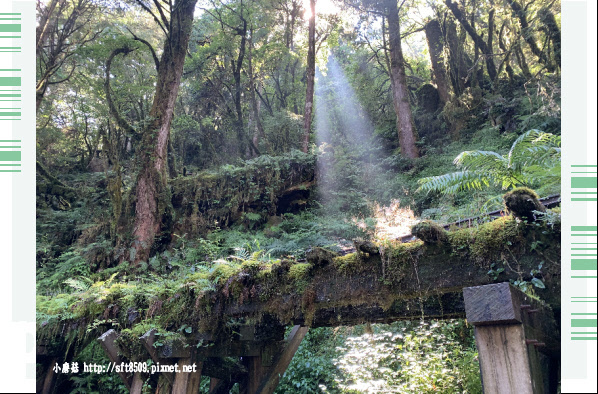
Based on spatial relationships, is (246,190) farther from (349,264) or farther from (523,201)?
(523,201)

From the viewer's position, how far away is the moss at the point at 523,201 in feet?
9.66

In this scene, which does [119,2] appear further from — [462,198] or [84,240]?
[462,198]

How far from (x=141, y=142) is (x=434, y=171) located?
10.2m

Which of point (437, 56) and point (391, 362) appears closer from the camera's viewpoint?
point (391, 362)

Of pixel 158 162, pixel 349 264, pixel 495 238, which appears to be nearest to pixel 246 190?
pixel 158 162

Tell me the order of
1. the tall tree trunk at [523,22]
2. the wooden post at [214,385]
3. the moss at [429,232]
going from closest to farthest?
the moss at [429,232]
the wooden post at [214,385]
the tall tree trunk at [523,22]

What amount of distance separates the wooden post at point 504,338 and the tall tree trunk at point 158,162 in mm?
10638

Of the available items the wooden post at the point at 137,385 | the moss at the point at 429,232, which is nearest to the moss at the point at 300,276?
the moss at the point at 429,232

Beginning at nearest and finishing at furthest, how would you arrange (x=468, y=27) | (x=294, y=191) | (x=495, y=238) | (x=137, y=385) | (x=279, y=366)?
(x=495, y=238)
(x=137, y=385)
(x=279, y=366)
(x=294, y=191)
(x=468, y=27)

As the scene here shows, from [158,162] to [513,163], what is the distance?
10.6 m

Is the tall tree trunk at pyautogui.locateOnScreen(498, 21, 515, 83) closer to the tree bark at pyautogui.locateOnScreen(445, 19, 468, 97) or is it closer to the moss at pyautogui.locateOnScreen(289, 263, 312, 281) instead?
the tree bark at pyautogui.locateOnScreen(445, 19, 468, 97)

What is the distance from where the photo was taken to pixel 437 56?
64.3 feet

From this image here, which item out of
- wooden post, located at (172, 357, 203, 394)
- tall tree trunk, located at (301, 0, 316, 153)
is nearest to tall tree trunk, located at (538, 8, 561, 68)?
tall tree trunk, located at (301, 0, 316, 153)

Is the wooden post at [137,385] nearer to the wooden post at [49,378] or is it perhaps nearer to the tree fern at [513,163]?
the wooden post at [49,378]
